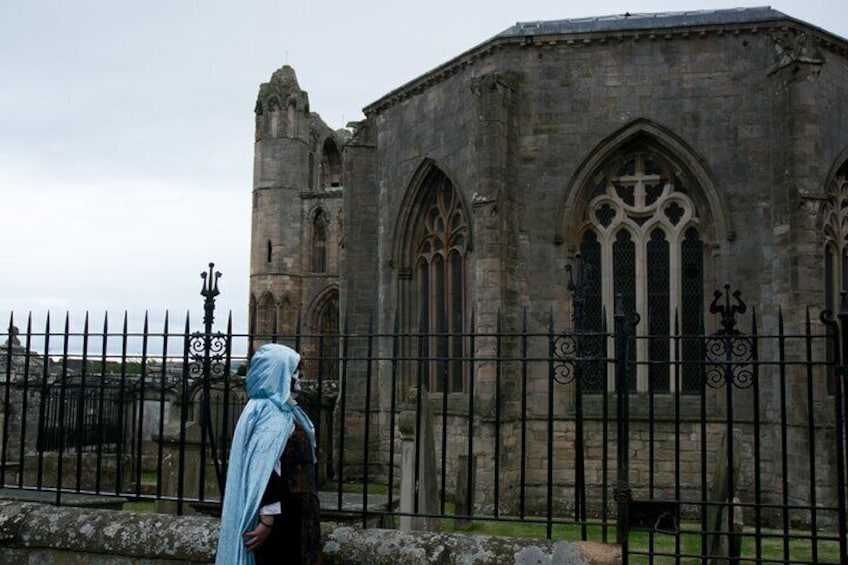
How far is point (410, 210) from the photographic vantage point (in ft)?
56.0

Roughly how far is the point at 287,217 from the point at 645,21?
2415 centimetres

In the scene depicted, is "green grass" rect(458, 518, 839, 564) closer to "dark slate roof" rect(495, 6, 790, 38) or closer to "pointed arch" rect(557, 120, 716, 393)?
"pointed arch" rect(557, 120, 716, 393)

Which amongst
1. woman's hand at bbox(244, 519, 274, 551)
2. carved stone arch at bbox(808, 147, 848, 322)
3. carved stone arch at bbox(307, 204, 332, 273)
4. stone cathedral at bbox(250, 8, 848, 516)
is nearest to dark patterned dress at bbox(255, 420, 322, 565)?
woman's hand at bbox(244, 519, 274, 551)

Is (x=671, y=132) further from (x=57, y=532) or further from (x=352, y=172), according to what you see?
(x=57, y=532)

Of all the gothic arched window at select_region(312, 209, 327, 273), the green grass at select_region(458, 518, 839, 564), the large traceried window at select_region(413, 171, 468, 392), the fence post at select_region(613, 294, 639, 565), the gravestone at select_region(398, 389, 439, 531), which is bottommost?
the green grass at select_region(458, 518, 839, 564)

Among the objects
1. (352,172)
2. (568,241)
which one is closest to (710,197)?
(568,241)

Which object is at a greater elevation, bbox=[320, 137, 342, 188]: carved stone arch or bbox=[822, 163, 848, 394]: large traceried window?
bbox=[320, 137, 342, 188]: carved stone arch

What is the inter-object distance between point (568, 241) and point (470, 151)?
2.41 metres

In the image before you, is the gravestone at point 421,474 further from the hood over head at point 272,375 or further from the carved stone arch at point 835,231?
the carved stone arch at point 835,231

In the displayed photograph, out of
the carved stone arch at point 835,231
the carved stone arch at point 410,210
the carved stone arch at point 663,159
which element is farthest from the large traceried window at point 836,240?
the carved stone arch at point 410,210

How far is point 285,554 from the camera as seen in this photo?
15.1 feet

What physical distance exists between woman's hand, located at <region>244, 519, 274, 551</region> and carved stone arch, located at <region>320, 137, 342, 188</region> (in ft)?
125

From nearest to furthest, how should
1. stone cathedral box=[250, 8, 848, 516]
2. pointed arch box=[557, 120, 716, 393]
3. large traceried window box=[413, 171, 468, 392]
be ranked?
stone cathedral box=[250, 8, 848, 516] → pointed arch box=[557, 120, 716, 393] → large traceried window box=[413, 171, 468, 392]

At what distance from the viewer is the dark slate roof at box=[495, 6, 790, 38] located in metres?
14.2
